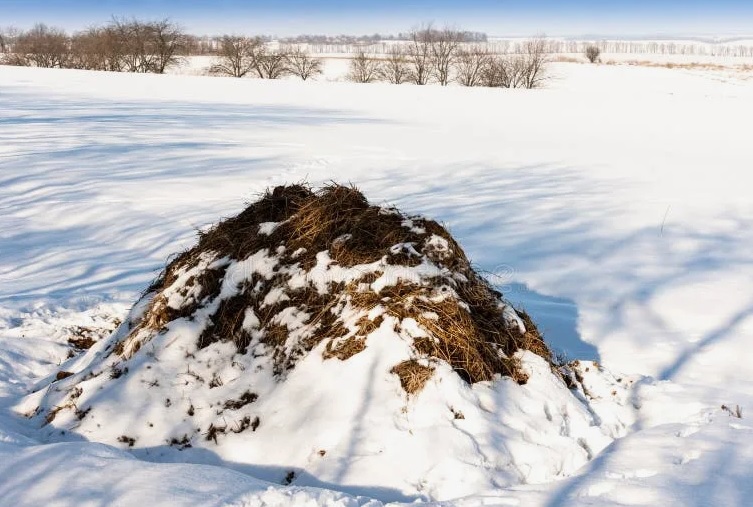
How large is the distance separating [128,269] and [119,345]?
3.40 meters

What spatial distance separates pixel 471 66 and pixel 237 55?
20492mm

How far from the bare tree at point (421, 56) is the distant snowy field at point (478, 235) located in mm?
31217

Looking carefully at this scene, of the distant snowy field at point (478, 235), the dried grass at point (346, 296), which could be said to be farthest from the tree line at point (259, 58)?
the dried grass at point (346, 296)

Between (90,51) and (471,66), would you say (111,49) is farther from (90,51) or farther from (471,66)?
(471,66)

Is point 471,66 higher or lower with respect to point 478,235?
higher

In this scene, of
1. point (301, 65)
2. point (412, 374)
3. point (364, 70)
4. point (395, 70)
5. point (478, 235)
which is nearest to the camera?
point (412, 374)

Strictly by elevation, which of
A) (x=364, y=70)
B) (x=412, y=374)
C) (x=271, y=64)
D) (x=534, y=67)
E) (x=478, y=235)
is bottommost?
(x=478, y=235)

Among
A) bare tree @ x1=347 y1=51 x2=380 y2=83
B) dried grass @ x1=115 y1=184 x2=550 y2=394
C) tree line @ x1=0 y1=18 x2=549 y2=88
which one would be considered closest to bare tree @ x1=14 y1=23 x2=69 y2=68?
tree line @ x1=0 y1=18 x2=549 y2=88

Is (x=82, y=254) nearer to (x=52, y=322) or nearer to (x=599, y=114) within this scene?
(x=52, y=322)

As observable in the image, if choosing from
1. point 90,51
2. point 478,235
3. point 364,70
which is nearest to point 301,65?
point 364,70

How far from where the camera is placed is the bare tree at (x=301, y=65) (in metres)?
54.3

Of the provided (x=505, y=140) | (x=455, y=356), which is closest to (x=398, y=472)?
(x=455, y=356)

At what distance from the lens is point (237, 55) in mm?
52281

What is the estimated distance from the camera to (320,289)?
3611 mm
